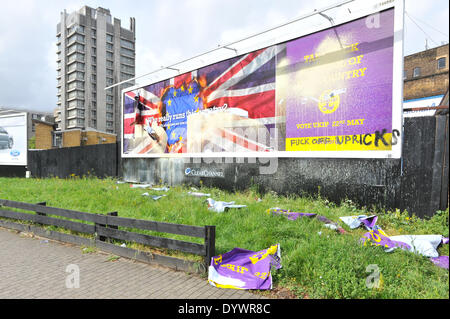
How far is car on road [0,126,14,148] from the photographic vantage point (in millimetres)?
22506

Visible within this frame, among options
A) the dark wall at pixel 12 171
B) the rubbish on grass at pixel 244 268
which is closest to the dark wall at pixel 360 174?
the rubbish on grass at pixel 244 268

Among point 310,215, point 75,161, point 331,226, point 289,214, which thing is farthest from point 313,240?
point 75,161

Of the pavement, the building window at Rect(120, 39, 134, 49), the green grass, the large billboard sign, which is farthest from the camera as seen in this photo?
the building window at Rect(120, 39, 134, 49)

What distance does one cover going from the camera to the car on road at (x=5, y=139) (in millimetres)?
22506

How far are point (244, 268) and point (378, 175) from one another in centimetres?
458

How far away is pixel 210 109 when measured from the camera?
1138 centimetres

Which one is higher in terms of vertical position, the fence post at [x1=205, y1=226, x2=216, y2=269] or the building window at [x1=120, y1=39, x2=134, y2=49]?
the building window at [x1=120, y1=39, x2=134, y2=49]

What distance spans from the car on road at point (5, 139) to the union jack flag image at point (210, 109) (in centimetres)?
1328

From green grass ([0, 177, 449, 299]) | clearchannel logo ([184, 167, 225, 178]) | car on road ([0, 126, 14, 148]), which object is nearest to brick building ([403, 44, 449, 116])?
clearchannel logo ([184, 167, 225, 178])

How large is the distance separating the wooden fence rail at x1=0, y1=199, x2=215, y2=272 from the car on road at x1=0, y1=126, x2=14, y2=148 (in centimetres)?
1766

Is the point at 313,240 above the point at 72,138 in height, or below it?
below

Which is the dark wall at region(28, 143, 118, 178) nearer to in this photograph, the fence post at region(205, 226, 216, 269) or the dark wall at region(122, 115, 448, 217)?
the dark wall at region(122, 115, 448, 217)

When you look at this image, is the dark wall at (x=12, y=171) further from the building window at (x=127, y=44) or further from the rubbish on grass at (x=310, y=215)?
the building window at (x=127, y=44)

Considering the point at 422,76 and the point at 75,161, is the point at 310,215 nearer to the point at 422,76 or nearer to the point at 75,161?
the point at 75,161
